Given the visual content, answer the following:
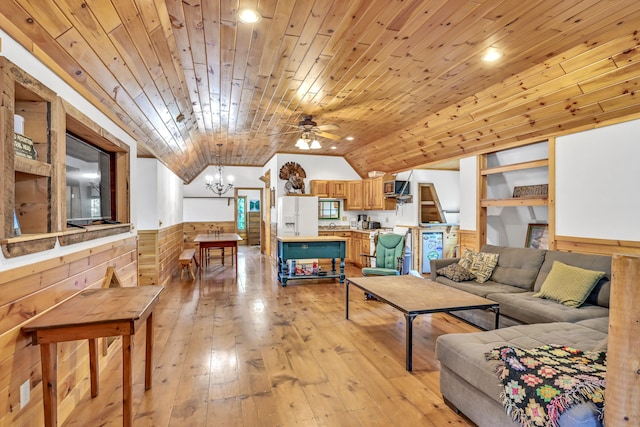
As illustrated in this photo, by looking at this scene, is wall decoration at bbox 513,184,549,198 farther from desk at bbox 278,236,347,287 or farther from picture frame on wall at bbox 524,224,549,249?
desk at bbox 278,236,347,287

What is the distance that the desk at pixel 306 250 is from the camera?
5676mm

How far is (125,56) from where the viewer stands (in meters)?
2.29

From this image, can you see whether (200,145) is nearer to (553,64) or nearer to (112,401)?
(112,401)

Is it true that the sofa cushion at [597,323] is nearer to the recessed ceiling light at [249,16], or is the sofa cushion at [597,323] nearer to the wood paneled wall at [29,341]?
the recessed ceiling light at [249,16]

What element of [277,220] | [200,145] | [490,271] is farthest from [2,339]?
[277,220]

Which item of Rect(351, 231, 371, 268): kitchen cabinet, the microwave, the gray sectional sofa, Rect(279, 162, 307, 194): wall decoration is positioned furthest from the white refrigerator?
the gray sectional sofa

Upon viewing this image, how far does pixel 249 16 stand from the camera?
223cm

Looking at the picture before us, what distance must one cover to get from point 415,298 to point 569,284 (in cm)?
147

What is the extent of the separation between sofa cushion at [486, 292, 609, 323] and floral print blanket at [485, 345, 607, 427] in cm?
103

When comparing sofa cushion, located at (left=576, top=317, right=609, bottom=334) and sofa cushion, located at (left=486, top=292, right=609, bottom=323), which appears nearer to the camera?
sofa cushion, located at (left=576, top=317, right=609, bottom=334)

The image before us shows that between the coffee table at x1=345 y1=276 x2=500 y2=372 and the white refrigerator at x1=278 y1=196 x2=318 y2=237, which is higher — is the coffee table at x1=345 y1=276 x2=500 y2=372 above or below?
below

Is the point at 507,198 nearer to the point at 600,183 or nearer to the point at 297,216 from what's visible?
the point at 600,183

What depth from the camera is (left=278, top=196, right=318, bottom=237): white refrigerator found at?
283 inches

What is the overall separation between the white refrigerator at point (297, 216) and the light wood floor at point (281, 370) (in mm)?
2727
